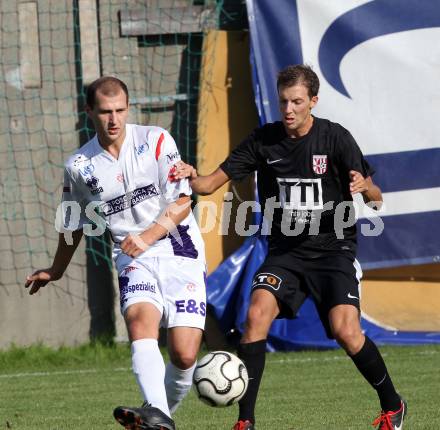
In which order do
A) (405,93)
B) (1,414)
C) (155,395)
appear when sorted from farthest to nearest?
(405,93)
(1,414)
(155,395)

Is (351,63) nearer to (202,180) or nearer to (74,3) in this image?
(74,3)

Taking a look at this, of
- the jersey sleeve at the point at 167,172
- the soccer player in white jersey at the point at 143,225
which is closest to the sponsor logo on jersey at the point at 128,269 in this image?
the soccer player in white jersey at the point at 143,225

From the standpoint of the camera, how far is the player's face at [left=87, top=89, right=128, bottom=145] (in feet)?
16.2

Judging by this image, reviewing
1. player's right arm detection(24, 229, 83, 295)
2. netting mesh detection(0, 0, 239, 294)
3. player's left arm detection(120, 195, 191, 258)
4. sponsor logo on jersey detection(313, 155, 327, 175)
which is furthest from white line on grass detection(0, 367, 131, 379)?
player's left arm detection(120, 195, 191, 258)

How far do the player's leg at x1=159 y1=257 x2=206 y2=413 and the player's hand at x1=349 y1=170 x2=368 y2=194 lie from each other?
2.84ft

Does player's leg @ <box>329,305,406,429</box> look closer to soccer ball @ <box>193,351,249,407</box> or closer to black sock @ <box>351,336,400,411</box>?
black sock @ <box>351,336,400,411</box>

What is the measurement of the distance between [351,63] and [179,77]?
1.58 metres

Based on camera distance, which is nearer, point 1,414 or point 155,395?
point 155,395

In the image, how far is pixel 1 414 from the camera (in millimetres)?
6312

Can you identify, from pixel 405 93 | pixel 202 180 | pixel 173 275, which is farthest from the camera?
pixel 405 93

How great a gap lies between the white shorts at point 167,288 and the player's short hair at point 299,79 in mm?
1114

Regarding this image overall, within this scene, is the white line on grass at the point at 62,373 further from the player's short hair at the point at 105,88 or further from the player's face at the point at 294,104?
the player's short hair at the point at 105,88

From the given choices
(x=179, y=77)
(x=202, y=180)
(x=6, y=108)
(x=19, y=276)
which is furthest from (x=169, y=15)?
(x=202, y=180)

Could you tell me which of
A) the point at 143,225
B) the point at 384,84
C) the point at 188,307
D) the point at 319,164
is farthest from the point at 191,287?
the point at 384,84
